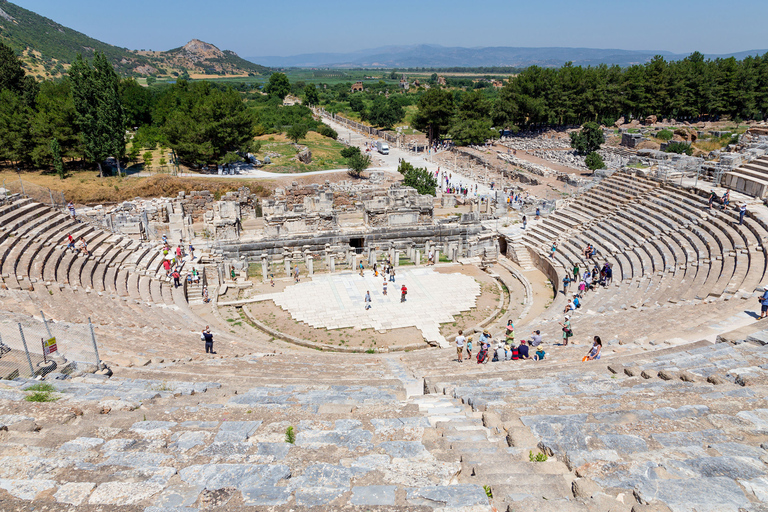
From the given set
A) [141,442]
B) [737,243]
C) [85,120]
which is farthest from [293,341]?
[85,120]

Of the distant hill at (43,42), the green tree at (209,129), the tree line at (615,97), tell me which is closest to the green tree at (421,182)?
the green tree at (209,129)

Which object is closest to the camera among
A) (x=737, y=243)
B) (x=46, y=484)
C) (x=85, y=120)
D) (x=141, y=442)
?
(x=46, y=484)

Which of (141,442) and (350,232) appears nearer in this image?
(141,442)

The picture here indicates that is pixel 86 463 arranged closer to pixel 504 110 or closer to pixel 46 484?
pixel 46 484

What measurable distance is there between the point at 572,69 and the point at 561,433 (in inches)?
3093

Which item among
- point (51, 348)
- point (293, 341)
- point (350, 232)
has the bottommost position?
point (293, 341)

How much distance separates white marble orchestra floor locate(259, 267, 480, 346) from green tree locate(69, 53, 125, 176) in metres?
24.0

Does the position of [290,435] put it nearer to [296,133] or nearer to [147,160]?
[147,160]

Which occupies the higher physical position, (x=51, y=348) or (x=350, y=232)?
(x=51, y=348)

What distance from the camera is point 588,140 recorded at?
58.4 m

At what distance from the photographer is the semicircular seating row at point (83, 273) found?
58.6 feet

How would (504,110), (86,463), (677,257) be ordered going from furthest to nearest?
(504,110)
(677,257)
(86,463)

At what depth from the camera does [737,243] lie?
20.3 meters

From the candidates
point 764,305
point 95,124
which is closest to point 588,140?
point 764,305
